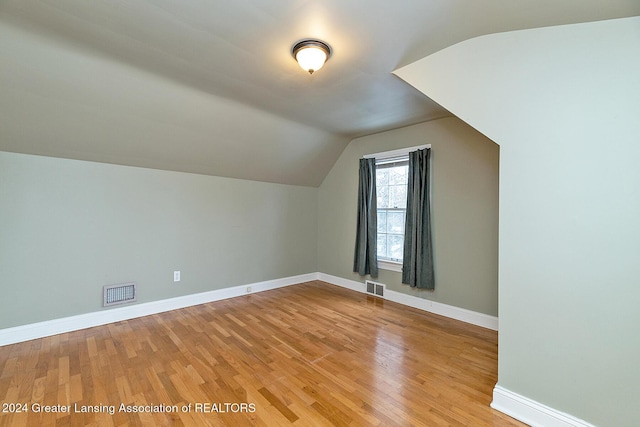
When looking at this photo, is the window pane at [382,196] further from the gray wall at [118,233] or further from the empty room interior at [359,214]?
the gray wall at [118,233]

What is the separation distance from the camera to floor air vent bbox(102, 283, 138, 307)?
297cm

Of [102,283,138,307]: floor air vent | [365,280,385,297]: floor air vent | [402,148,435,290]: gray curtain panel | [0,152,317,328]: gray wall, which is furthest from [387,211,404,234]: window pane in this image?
[102,283,138,307]: floor air vent

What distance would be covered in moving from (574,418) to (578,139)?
1.63 meters

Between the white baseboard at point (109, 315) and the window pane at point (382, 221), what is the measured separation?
6.97 ft

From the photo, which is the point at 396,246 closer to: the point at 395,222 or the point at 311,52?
the point at 395,222

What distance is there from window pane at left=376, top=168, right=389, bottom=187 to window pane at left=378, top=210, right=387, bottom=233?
1.52 ft

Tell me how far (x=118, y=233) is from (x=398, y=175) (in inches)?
149

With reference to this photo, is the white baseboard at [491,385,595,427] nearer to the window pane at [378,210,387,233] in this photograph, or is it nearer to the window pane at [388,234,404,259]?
the window pane at [388,234,404,259]

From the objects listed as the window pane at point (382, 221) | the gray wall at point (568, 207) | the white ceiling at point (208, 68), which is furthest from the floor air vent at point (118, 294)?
the gray wall at point (568, 207)

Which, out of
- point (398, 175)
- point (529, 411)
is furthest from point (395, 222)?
point (529, 411)

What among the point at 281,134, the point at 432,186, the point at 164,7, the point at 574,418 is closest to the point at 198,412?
the point at 574,418

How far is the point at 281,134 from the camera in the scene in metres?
3.71

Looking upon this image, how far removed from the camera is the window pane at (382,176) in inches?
163

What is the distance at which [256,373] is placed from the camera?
210 centimetres
